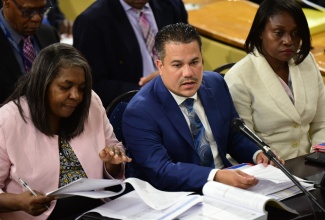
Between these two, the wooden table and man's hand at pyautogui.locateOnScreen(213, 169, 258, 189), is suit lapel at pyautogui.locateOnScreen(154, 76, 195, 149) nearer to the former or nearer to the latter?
man's hand at pyautogui.locateOnScreen(213, 169, 258, 189)

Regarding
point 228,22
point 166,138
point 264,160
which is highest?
point 166,138

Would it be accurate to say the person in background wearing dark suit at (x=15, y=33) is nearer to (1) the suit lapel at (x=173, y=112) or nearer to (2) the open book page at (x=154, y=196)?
(1) the suit lapel at (x=173, y=112)

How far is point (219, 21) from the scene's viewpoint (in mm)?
5699

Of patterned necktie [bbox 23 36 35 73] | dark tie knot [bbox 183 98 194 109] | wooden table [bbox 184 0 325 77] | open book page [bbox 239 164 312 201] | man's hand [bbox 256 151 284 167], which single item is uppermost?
patterned necktie [bbox 23 36 35 73]

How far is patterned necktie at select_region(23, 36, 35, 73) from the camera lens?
3861 millimetres

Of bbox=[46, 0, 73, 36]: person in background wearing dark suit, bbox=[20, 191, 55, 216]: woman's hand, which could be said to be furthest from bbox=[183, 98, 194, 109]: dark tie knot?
bbox=[46, 0, 73, 36]: person in background wearing dark suit

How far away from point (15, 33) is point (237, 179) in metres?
1.59

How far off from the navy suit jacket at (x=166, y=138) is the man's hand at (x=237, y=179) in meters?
0.09

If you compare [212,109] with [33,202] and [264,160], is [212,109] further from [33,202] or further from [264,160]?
[33,202]

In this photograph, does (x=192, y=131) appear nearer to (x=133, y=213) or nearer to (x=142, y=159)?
(x=142, y=159)

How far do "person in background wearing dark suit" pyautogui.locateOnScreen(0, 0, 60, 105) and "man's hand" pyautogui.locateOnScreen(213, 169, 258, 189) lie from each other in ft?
4.33

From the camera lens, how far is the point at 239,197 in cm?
275

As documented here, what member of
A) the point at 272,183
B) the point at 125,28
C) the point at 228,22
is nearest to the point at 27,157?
the point at 272,183

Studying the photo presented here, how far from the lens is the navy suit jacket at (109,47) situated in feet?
14.5
